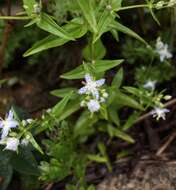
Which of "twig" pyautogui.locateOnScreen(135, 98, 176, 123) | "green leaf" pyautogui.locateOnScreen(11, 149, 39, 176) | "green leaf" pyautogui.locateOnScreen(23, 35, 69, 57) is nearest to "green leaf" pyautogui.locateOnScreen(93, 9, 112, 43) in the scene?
"green leaf" pyautogui.locateOnScreen(23, 35, 69, 57)

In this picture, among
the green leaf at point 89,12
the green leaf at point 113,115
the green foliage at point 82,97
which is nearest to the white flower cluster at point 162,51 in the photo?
the green foliage at point 82,97

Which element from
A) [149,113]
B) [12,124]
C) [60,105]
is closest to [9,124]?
[12,124]

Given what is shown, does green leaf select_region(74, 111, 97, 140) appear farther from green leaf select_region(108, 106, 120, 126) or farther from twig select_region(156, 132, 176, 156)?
twig select_region(156, 132, 176, 156)

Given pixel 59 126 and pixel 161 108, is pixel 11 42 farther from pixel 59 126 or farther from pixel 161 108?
pixel 161 108

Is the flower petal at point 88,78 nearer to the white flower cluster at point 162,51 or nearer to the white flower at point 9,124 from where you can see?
the white flower at point 9,124

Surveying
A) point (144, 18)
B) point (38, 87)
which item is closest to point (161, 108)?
point (144, 18)
